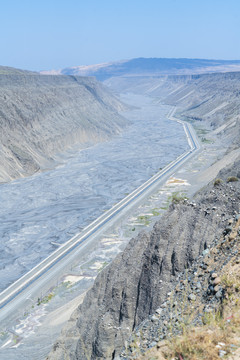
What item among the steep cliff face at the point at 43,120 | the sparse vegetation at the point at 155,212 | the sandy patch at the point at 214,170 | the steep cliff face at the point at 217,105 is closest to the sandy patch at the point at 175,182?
the sandy patch at the point at 214,170

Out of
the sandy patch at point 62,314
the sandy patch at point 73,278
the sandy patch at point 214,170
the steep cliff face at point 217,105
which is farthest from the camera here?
the steep cliff face at point 217,105

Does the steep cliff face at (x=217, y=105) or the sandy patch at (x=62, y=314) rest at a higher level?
the steep cliff face at (x=217, y=105)

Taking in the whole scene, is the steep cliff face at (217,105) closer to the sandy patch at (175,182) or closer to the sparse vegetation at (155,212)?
the sandy patch at (175,182)

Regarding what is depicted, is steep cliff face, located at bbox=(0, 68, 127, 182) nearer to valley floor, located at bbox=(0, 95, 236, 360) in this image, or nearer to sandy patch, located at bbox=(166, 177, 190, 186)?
valley floor, located at bbox=(0, 95, 236, 360)

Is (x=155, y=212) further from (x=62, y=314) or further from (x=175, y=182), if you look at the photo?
(x=62, y=314)

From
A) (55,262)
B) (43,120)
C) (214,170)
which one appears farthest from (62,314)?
(43,120)

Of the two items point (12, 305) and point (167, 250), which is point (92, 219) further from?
point (167, 250)

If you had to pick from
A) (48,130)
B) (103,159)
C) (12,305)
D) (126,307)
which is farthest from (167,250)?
(48,130)
